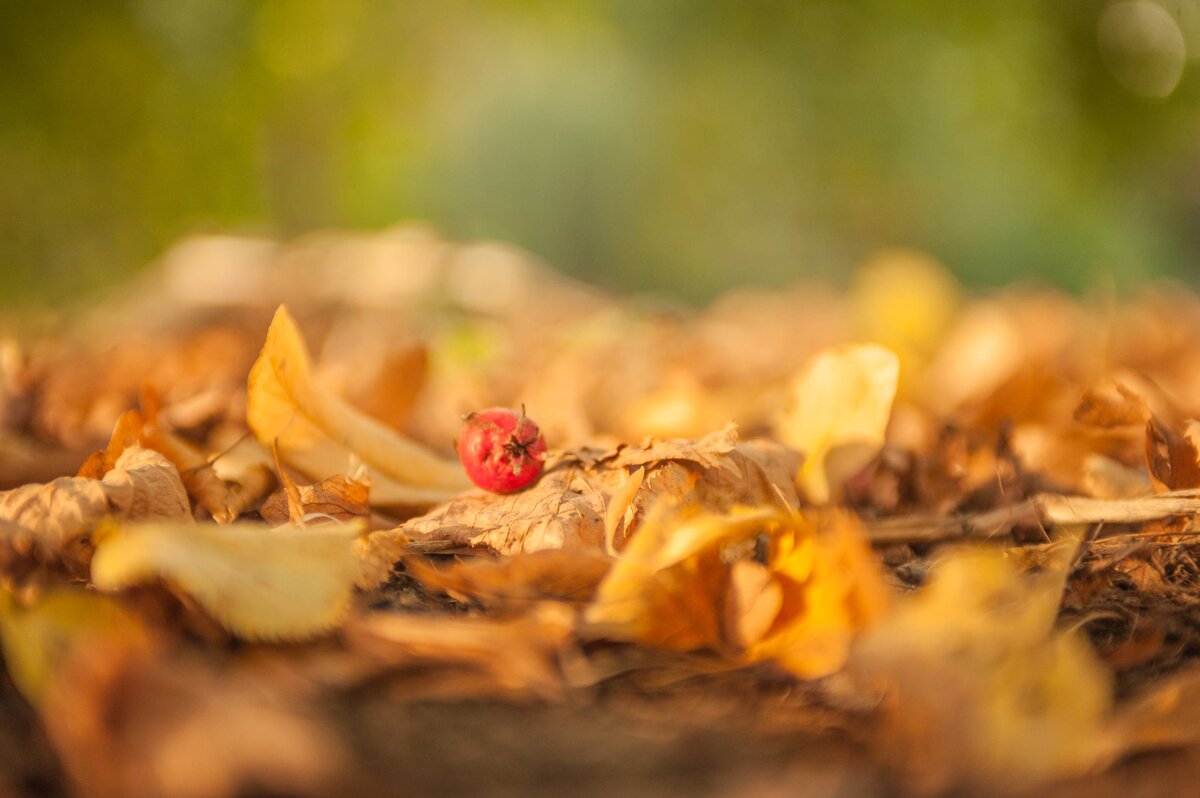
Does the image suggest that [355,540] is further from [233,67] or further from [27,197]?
[233,67]

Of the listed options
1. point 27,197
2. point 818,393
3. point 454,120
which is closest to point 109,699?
point 818,393

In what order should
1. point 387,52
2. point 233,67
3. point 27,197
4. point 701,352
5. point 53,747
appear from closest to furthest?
point 53,747 → point 701,352 → point 27,197 → point 233,67 → point 387,52

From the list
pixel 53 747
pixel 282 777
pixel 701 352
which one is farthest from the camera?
pixel 701 352

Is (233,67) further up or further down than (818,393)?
further up

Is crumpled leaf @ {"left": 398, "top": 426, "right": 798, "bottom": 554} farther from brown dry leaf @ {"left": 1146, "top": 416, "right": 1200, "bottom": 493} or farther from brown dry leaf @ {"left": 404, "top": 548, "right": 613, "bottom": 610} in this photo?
brown dry leaf @ {"left": 1146, "top": 416, "right": 1200, "bottom": 493}

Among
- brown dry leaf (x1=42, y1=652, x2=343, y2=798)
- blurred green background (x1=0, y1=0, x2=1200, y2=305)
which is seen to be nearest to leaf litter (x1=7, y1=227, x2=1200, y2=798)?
brown dry leaf (x1=42, y1=652, x2=343, y2=798)

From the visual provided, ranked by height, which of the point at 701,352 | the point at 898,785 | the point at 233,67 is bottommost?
the point at 701,352

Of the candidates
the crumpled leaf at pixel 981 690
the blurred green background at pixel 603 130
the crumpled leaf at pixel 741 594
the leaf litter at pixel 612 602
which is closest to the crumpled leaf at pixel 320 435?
the leaf litter at pixel 612 602

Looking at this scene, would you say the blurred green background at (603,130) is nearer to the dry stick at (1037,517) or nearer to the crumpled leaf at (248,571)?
the dry stick at (1037,517)
